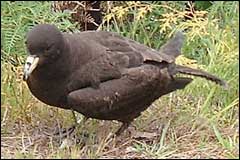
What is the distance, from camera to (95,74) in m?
4.13

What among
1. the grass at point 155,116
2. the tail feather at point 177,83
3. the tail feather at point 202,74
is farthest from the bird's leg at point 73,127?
the tail feather at point 202,74

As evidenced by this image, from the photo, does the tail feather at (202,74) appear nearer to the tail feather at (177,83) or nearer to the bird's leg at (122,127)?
the tail feather at (177,83)

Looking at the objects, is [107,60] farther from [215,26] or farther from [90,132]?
[215,26]

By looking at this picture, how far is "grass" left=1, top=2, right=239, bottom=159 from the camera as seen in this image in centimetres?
414

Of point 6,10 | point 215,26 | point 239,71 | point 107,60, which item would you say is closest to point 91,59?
point 107,60

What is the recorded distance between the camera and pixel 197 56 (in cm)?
578

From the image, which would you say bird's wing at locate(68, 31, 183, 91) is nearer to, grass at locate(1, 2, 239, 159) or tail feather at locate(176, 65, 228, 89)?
tail feather at locate(176, 65, 228, 89)

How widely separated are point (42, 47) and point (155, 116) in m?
1.04

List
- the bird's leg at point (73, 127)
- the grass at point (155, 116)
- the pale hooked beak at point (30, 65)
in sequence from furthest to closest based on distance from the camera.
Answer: the bird's leg at point (73, 127) → the grass at point (155, 116) → the pale hooked beak at point (30, 65)

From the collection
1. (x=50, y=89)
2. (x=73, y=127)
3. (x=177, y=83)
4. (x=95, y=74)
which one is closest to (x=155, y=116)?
(x=177, y=83)

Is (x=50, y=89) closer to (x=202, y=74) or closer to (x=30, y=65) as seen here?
(x=30, y=65)

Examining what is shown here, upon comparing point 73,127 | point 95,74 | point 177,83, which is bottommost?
point 73,127

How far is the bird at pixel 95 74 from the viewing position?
13.1 ft

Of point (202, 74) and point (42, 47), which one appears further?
point (202, 74)
